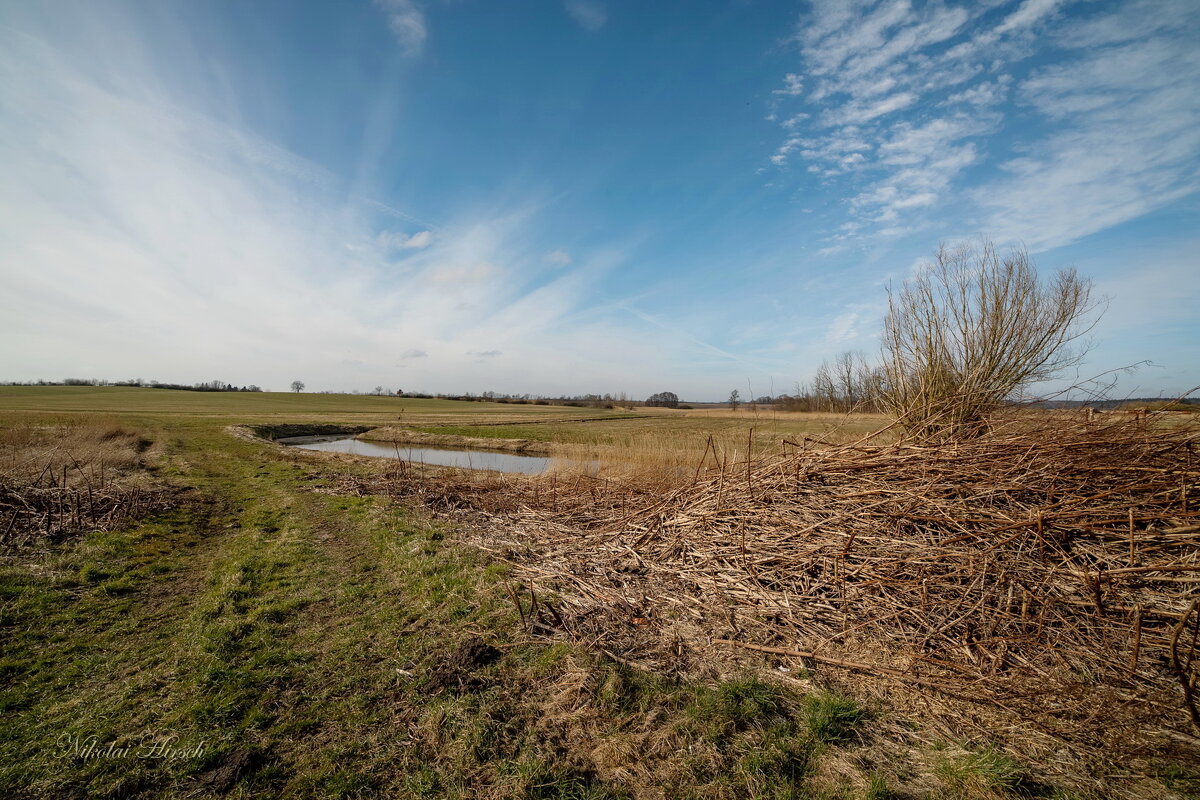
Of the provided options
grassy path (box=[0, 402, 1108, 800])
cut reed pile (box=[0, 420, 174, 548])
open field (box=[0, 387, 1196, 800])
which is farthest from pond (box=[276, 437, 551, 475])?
grassy path (box=[0, 402, 1108, 800])

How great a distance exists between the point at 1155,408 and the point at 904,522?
3.01 metres

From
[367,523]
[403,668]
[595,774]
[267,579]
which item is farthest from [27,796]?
[367,523]

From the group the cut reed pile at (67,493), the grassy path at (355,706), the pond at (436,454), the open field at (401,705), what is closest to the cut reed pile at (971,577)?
the open field at (401,705)

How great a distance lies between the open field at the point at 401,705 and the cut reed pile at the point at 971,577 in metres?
0.28

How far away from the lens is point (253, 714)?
12.8 feet

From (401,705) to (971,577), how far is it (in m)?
5.38

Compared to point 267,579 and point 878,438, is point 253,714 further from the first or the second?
point 878,438

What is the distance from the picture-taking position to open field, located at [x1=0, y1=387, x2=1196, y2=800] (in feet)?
10.5

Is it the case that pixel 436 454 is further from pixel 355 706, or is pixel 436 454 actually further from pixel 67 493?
pixel 355 706

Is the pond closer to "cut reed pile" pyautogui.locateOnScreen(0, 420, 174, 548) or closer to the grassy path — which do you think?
"cut reed pile" pyautogui.locateOnScreen(0, 420, 174, 548)

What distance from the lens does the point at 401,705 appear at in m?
4.08

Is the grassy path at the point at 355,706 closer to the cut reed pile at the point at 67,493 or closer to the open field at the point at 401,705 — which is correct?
the open field at the point at 401,705

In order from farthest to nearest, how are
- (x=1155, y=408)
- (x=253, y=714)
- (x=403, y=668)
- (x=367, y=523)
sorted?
(x=367, y=523) < (x=1155, y=408) < (x=403, y=668) < (x=253, y=714)

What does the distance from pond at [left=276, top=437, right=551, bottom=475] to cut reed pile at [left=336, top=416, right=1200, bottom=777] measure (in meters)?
15.2
